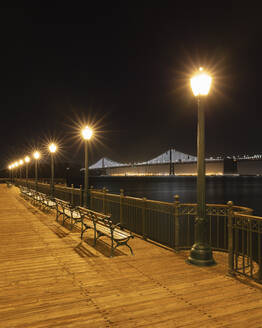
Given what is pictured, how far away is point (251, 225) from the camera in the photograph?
17.9 feet

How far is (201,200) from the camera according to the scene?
6.57 m

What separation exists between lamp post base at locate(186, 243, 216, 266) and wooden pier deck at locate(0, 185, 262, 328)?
0.52ft

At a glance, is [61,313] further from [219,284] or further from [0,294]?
[219,284]

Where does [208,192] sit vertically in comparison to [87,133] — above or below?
below

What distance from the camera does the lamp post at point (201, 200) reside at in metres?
6.41

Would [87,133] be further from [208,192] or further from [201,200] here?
[208,192]

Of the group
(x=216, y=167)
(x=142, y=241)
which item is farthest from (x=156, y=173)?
(x=142, y=241)

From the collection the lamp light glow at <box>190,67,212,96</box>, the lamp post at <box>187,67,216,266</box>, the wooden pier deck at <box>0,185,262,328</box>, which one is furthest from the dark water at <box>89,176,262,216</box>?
the wooden pier deck at <box>0,185,262,328</box>

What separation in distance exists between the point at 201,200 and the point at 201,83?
2.45 metres

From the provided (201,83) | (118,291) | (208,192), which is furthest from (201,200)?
(208,192)

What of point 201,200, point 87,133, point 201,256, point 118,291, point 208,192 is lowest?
point 208,192

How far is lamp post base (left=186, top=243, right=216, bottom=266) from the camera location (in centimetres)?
634

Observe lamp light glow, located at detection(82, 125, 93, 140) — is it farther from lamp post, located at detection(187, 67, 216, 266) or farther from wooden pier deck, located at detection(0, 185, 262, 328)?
lamp post, located at detection(187, 67, 216, 266)

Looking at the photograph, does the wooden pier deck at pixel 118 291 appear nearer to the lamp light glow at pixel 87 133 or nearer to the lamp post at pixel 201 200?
the lamp post at pixel 201 200
